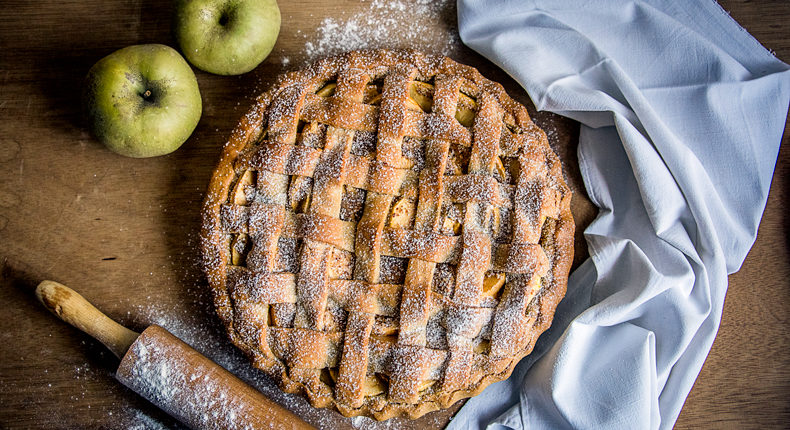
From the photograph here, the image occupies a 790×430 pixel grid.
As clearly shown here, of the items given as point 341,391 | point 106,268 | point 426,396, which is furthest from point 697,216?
point 106,268

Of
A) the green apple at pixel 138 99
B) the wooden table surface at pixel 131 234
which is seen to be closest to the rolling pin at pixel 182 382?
the wooden table surface at pixel 131 234

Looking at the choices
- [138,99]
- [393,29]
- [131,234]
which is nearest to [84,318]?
[131,234]

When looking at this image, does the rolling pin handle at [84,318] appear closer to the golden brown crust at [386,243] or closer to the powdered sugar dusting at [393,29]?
the golden brown crust at [386,243]

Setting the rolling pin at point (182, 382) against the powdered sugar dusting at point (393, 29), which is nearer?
the rolling pin at point (182, 382)

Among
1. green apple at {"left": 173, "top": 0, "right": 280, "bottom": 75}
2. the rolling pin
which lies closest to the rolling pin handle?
the rolling pin

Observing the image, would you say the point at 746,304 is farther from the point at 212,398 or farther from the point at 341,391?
the point at 212,398

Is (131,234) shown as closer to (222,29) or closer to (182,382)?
(182,382)

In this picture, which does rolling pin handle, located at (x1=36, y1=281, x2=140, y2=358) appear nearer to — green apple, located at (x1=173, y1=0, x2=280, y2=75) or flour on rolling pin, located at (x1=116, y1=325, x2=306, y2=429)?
flour on rolling pin, located at (x1=116, y1=325, x2=306, y2=429)
